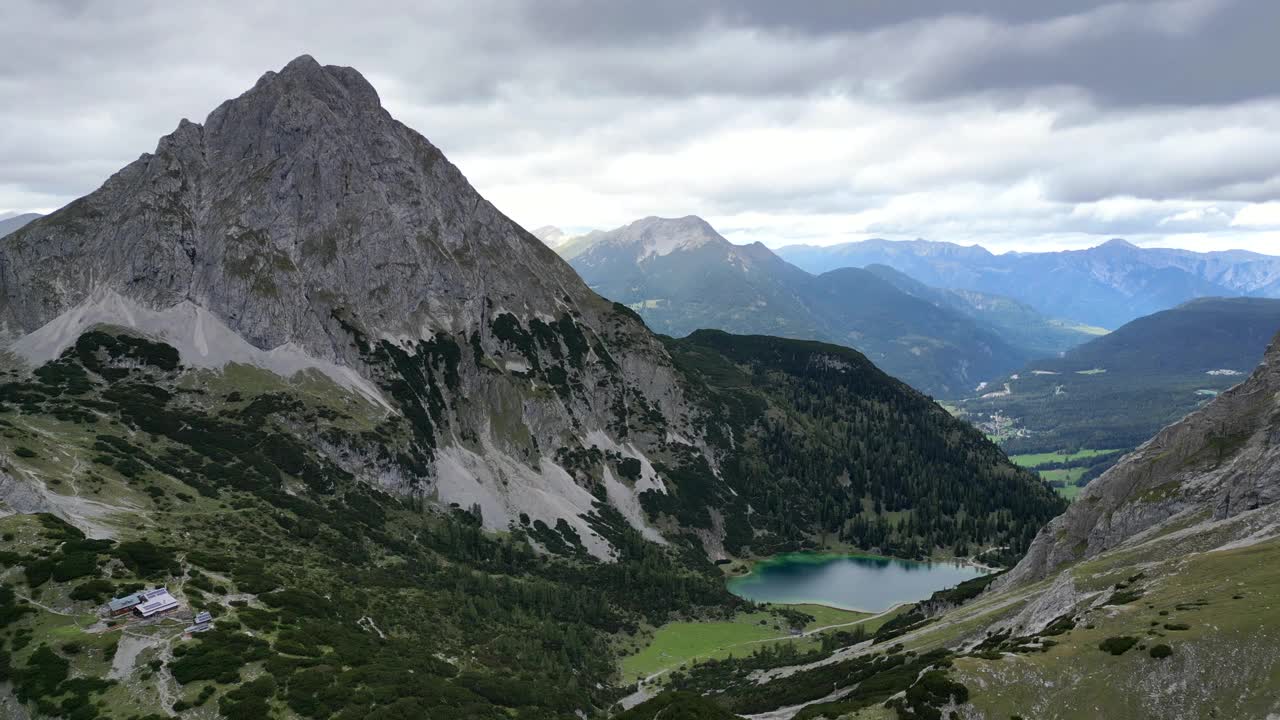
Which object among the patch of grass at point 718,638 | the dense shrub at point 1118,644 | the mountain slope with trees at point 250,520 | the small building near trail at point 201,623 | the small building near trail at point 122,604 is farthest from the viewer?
the patch of grass at point 718,638

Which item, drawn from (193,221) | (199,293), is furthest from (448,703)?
(193,221)

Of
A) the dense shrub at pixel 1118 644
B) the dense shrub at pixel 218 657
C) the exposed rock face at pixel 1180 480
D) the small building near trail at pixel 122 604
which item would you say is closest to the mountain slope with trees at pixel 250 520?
the dense shrub at pixel 218 657

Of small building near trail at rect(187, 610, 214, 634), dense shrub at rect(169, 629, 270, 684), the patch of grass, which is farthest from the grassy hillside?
the patch of grass

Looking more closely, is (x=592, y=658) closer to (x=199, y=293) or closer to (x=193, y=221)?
(x=199, y=293)

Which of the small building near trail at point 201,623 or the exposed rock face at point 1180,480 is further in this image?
the exposed rock face at point 1180,480

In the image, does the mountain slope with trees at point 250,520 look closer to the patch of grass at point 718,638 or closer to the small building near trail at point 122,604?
the small building near trail at point 122,604

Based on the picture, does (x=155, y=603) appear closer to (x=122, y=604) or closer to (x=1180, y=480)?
(x=122, y=604)
